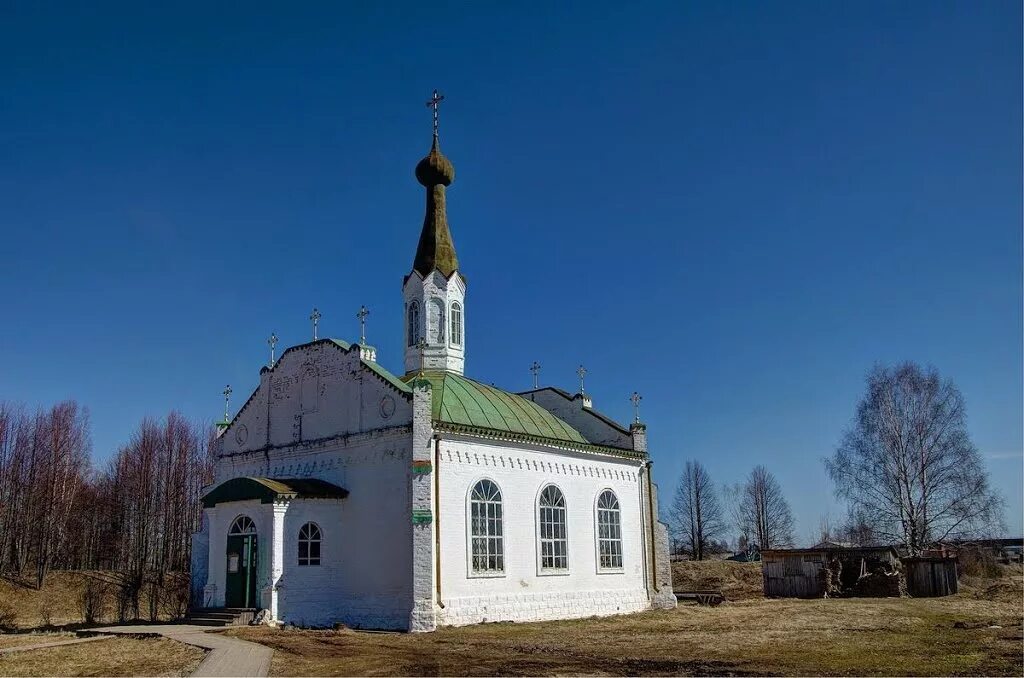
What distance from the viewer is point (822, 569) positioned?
36.7 metres

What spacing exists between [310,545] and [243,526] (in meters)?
2.10

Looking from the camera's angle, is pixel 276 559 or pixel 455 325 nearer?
pixel 276 559

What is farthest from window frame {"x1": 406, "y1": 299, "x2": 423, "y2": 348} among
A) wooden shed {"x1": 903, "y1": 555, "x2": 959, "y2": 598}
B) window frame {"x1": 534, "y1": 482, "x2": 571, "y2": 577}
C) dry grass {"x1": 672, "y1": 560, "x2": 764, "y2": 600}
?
wooden shed {"x1": 903, "y1": 555, "x2": 959, "y2": 598}

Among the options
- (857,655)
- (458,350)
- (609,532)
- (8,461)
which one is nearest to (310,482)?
(458,350)

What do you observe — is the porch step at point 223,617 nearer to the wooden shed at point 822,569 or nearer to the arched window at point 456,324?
the arched window at point 456,324

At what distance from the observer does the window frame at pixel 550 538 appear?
26.6m

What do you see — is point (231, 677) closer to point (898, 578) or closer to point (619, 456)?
point (619, 456)

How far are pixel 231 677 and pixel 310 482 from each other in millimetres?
11332

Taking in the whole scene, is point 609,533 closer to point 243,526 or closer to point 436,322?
point 436,322

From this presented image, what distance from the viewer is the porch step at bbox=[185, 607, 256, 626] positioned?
889 inches

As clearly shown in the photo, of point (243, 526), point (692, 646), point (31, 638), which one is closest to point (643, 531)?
point (692, 646)

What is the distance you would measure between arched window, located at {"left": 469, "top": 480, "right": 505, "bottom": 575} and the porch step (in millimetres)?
6170

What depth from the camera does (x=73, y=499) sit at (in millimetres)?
45875

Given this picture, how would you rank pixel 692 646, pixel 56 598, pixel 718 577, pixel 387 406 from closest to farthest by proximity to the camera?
pixel 692 646, pixel 387 406, pixel 56 598, pixel 718 577
